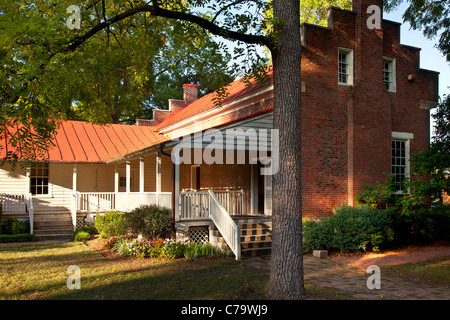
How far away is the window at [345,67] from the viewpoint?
14812 mm

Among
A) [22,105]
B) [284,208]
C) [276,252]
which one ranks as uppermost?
[22,105]

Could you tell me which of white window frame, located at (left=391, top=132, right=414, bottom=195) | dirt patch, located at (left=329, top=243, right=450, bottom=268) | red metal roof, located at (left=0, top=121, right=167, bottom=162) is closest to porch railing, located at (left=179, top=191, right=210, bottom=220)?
dirt patch, located at (left=329, top=243, right=450, bottom=268)

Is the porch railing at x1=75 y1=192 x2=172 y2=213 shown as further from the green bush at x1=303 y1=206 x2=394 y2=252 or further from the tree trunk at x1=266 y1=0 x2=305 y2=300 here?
the tree trunk at x1=266 y1=0 x2=305 y2=300

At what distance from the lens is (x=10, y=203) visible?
17109 mm

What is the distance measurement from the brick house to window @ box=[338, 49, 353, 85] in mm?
39

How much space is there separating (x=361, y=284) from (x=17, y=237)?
42.7ft

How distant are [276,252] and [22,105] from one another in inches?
179

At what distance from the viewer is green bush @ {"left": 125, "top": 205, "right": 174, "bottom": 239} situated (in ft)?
39.4

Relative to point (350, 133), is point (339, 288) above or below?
below

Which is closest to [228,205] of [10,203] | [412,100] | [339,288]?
[339,288]

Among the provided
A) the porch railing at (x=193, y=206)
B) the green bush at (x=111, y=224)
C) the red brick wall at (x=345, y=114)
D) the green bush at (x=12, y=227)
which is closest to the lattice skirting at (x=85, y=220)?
the green bush at (x=111, y=224)

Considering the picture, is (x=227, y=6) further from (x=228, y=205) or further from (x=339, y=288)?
(x=228, y=205)

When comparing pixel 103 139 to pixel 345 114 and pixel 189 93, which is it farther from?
pixel 345 114
